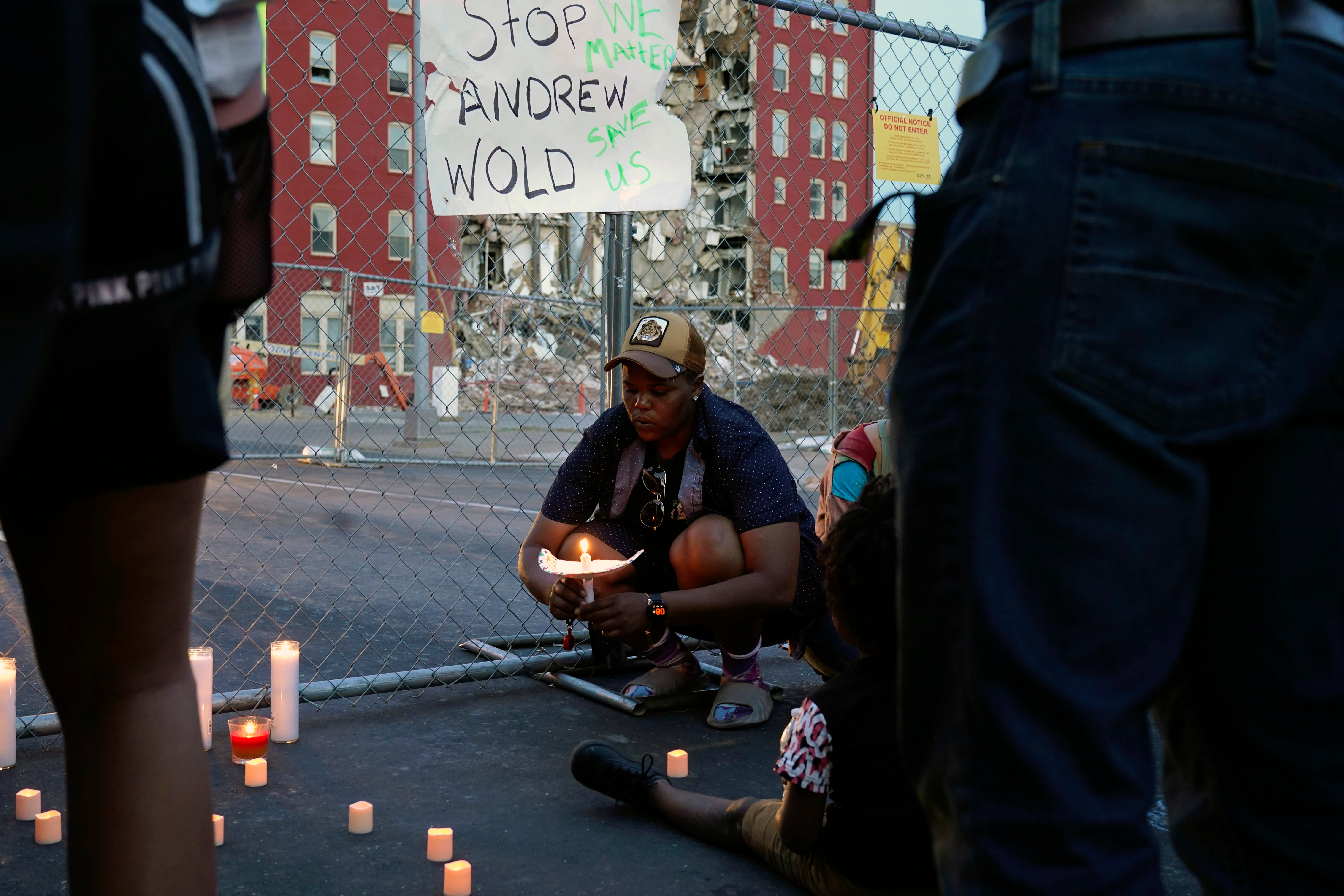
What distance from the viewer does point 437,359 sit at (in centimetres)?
Answer: 2000

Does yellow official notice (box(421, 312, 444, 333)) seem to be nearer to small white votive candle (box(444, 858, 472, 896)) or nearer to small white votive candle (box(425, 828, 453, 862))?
small white votive candle (box(425, 828, 453, 862))

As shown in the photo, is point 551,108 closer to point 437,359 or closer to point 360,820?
point 360,820

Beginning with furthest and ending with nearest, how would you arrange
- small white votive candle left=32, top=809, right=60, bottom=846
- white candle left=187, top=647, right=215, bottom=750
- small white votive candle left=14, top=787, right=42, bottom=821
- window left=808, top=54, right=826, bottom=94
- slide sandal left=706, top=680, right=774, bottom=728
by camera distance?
window left=808, top=54, right=826, bottom=94 → slide sandal left=706, top=680, right=774, bottom=728 → white candle left=187, top=647, right=215, bottom=750 → small white votive candle left=14, top=787, right=42, bottom=821 → small white votive candle left=32, top=809, right=60, bottom=846

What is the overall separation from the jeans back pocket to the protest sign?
8.29ft

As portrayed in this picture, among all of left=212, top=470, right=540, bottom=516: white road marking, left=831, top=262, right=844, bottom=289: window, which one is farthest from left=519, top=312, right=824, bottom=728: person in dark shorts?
left=831, top=262, right=844, bottom=289: window

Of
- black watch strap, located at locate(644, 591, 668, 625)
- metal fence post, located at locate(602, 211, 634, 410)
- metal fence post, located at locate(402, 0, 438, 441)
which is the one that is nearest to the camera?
black watch strap, located at locate(644, 591, 668, 625)

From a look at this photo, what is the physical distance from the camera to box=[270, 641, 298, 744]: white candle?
2973mm

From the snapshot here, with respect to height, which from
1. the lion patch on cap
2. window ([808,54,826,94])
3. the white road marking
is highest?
window ([808,54,826,94])

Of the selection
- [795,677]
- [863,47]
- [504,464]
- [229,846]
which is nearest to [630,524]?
[795,677]

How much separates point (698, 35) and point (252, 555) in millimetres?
3613

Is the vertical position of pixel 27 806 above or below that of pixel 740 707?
above

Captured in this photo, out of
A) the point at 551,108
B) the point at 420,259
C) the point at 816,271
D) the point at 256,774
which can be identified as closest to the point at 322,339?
the point at 816,271

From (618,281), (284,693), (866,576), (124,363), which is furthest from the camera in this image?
(618,281)

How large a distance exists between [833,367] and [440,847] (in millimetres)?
9143
